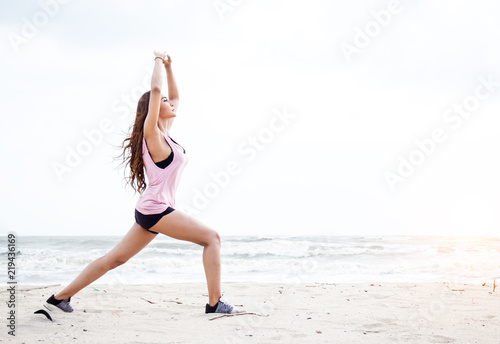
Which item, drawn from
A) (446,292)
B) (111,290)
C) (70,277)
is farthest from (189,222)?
(70,277)

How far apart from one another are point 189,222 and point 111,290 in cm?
242

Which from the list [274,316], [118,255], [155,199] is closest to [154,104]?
[155,199]

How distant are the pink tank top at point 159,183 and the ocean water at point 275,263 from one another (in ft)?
13.4

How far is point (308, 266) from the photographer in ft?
36.4

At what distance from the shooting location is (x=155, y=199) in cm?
357

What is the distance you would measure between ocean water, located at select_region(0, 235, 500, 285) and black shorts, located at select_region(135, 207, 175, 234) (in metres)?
4.00

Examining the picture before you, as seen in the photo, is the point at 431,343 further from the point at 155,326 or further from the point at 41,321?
the point at 41,321

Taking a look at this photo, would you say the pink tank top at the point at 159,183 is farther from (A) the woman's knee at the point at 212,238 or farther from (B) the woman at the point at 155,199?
(A) the woman's knee at the point at 212,238

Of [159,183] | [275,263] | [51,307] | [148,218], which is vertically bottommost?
[275,263]

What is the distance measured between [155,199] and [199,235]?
1.48 ft

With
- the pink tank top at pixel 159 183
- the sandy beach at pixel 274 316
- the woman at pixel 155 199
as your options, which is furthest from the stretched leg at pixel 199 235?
the sandy beach at pixel 274 316

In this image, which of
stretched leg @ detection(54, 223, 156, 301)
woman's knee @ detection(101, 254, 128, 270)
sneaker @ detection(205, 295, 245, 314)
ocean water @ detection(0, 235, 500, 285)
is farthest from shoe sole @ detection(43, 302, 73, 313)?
ocean water @ detection(0, 235, 500, 285)

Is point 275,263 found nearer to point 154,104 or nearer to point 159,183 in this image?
point 159,183

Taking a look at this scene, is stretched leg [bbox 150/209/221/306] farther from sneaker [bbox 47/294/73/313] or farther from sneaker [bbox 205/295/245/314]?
sneaker [bbox 47/294/73/313]
